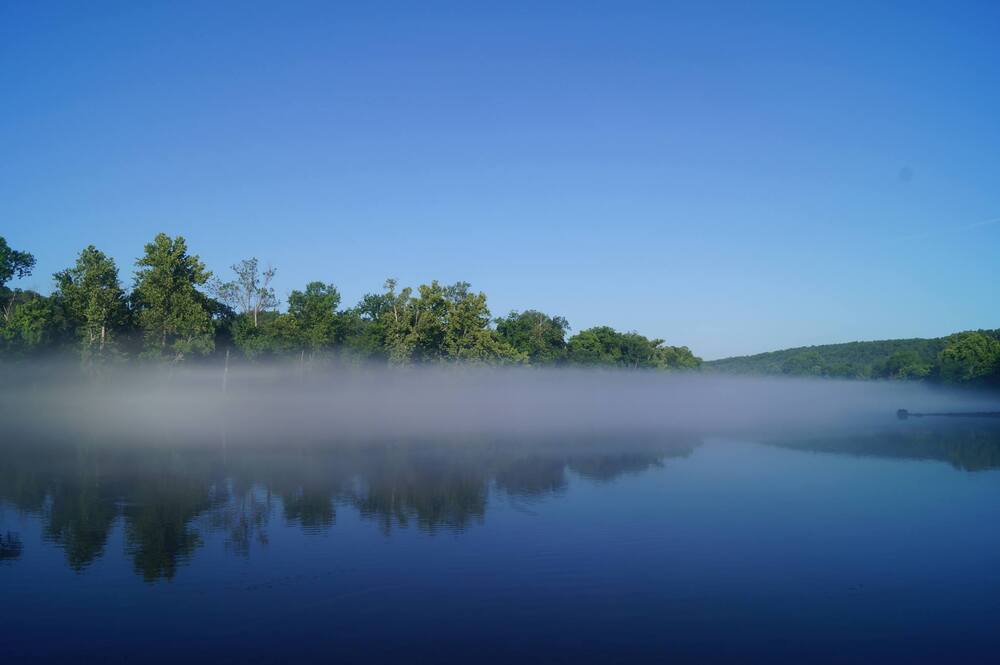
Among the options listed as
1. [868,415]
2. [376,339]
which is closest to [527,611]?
[376,339]

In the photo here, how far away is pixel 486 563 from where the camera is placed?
1372 centimetres

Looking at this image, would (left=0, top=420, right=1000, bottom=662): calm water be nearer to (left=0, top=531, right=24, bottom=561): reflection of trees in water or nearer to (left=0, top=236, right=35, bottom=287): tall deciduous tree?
(left=0, top=531, right=24, bottom=561): reflection of trees in water

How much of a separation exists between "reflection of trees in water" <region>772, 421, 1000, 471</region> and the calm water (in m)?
7.81

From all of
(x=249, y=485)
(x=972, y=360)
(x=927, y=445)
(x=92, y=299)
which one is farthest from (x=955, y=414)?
(x=92, y=299)

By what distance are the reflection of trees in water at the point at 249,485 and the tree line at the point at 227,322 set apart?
75.7ft

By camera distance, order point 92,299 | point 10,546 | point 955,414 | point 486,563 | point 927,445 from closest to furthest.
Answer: point 486,563, point 10,546, point 927,445, point 92,299, point 955,414

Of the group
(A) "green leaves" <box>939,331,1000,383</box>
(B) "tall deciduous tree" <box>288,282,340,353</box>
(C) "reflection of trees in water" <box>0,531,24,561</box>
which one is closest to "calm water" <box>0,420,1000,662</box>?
(C) "reflection of trees in water" <box>0,531,24,561</box>

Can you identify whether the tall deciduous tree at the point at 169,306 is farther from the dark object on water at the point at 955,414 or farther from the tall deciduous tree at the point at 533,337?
the dark object on water at the point at 955,414

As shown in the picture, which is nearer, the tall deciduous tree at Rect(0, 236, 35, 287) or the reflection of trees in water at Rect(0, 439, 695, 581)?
the reflection of trees in water at Rect(0, 439, 695, 581)

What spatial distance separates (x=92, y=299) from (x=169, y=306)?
5.05 m

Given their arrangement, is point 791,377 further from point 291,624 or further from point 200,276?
point 291,624

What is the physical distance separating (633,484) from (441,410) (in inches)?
1358

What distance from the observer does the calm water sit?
10109mm

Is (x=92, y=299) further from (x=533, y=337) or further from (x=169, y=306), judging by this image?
(x=533, y=337)
